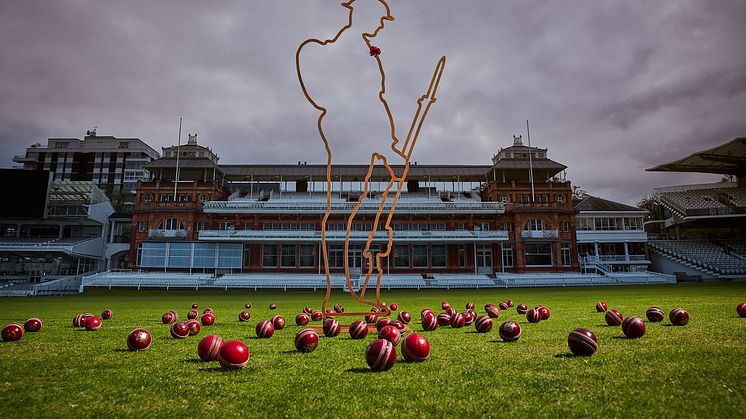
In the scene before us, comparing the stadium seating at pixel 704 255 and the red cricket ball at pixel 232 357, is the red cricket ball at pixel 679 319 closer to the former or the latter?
the red cricket ball at pixel 232 357

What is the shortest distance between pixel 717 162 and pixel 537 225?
24.1 meters

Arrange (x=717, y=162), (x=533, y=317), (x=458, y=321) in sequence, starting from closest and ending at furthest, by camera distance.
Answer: (x=458, y=321) → (x=533, y=317) → (x=717, y=162)

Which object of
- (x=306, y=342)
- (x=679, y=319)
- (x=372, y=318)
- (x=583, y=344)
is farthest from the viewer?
(x=372, y=318)

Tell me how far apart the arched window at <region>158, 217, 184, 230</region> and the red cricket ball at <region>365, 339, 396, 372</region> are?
47.4 metres

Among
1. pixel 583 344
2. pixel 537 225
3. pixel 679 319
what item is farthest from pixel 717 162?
pixel 583 344

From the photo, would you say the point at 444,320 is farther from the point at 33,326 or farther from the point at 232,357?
the point at 33,326

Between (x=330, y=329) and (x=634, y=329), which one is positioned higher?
(x=634, y=329)

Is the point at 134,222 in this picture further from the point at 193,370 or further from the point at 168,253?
the point at 193,370

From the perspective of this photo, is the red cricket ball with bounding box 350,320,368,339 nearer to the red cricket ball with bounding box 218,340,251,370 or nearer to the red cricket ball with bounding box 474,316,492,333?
the red cricket ball with bounding box 474,316,492,333

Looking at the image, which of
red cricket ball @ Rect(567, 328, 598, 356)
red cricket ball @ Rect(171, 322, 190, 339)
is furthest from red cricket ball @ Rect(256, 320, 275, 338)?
red cricket ball @ Rect(567, 328, 598, 356)

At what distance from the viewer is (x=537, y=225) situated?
48.0m

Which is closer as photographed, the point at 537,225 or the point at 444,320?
the point at 444,320

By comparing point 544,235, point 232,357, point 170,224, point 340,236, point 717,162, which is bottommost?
point 232,357

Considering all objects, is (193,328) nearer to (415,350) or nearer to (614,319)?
(415,350)
